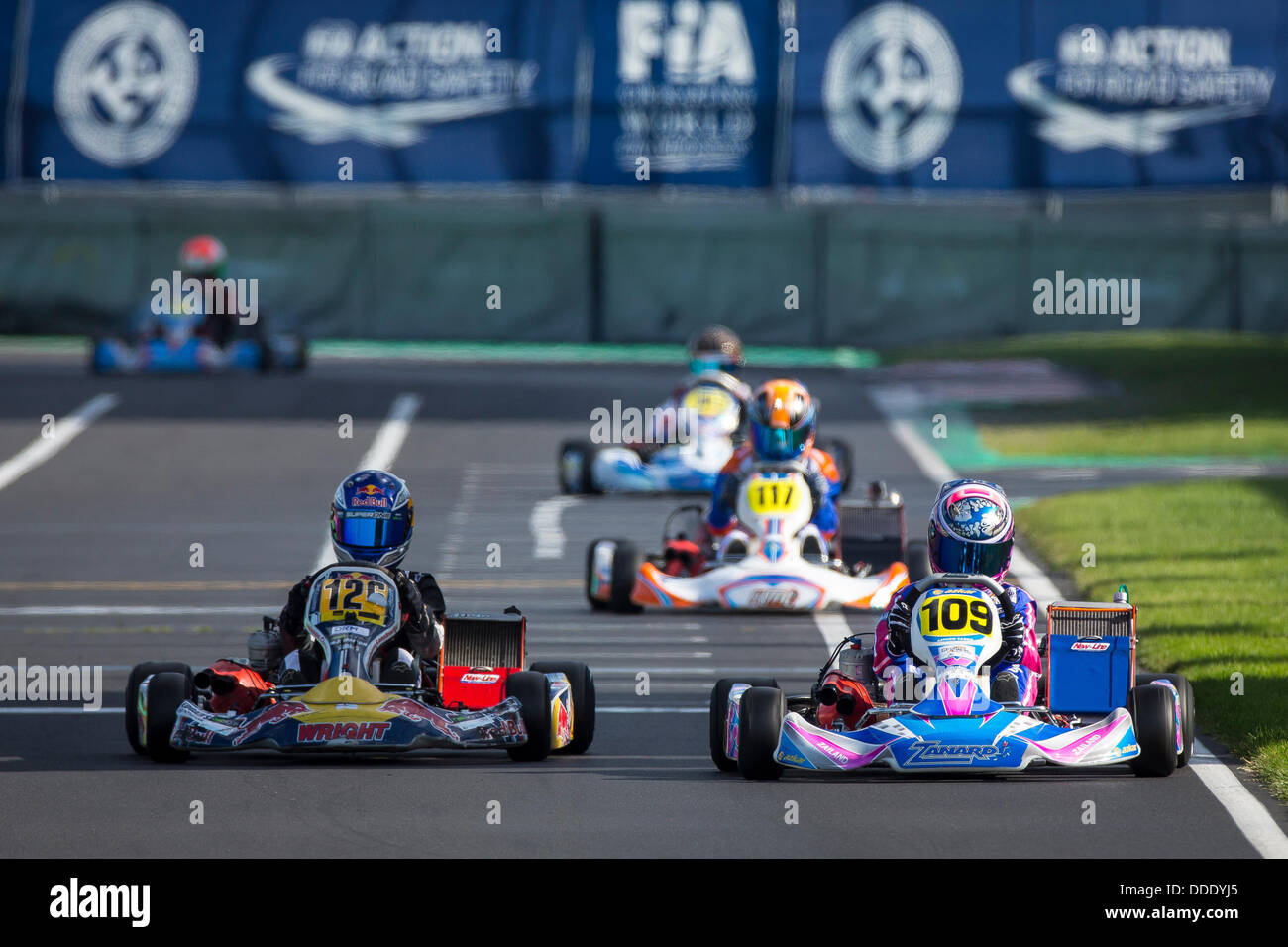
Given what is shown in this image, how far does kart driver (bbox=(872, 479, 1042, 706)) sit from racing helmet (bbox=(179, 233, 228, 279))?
21.9 m

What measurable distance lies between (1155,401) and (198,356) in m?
10.6

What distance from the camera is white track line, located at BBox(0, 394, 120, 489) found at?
2294cm

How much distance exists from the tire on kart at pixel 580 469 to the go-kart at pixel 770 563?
18.5 feet

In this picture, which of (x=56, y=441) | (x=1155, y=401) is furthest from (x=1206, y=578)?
(x=56, y=441)

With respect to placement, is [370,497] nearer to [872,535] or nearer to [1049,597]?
[872,535]

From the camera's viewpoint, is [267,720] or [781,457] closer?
[267,720]

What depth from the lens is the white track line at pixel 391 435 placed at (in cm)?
2298

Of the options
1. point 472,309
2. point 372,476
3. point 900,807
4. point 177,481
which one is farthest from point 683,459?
point 472,309

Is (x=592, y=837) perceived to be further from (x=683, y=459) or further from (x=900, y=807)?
(x=683, y=459)

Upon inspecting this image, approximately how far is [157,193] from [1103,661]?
26590 millimetres

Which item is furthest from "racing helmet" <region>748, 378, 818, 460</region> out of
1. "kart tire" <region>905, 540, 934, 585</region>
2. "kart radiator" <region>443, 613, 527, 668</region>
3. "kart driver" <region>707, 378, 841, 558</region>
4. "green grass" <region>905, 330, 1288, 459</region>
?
"green grass" <region>905, 330, 1288, 459</region>

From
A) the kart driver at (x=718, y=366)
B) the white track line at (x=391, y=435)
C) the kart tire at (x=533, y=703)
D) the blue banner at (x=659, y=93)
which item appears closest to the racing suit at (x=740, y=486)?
the kart driver at (x=718, y=366)

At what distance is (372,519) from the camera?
35.0 feet

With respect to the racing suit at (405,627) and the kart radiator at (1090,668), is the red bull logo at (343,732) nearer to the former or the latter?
the racing suit at (405,627)
